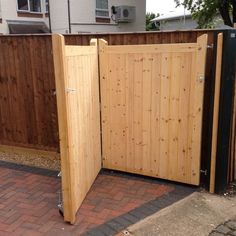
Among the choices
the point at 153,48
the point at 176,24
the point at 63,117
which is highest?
the point at 176,24

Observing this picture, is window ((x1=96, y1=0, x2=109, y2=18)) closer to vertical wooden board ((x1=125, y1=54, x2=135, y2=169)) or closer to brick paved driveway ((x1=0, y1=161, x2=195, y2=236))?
vertical wooden board ((x1=125, y1=54, x2=135, y2=169))

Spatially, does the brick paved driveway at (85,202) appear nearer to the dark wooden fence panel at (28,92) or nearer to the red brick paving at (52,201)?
the red brick paving at (52,201)

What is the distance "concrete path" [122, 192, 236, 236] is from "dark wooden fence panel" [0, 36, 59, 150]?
2291mm

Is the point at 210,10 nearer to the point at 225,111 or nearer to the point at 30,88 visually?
the point at 30,88

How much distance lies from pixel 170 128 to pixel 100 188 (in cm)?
121

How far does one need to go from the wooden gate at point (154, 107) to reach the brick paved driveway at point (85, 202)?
30cm

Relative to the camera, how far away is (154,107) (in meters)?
4.10

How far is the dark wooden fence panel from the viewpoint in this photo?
482cm

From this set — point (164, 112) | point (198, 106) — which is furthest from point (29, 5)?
point (198, 106)

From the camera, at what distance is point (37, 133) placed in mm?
5184

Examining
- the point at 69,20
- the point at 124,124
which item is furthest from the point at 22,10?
the point at 124,124

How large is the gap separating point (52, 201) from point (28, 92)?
1993mm

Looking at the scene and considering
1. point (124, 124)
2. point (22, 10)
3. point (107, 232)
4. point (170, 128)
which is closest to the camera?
point (107, 232)

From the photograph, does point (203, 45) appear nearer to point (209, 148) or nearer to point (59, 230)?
point (209, 148)
